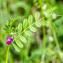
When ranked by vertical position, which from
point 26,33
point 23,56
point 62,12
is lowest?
point 23,56

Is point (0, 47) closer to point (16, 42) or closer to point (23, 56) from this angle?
point (23, 56)

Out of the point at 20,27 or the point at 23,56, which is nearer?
the point at 20,27

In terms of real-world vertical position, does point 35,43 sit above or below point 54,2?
below

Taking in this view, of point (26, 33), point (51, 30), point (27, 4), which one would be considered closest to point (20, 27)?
point (26, 33)

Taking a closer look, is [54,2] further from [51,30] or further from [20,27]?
[20,27]

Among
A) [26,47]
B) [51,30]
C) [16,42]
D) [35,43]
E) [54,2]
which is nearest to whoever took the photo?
[16,42]

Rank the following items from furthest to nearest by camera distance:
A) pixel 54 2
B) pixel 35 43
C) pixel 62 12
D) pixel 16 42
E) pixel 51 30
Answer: pixel 54 2, pixel 62 12, pixel 35 43, pixel 51 30, pixel 16 42
